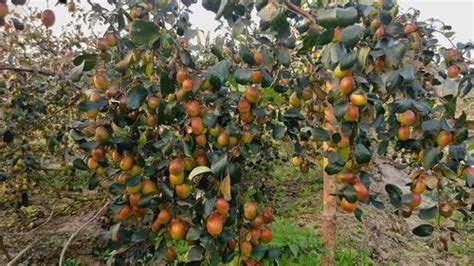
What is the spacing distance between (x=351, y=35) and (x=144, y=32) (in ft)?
1.59

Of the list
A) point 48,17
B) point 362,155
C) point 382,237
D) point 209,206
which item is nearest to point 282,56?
point 362,155

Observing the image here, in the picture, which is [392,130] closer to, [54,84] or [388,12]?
[388,12]

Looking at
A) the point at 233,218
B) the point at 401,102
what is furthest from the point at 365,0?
the point at 233,218

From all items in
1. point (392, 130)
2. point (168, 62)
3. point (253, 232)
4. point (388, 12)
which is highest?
point (388, 12)

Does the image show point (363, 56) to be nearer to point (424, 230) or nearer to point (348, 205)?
point (348, 205)

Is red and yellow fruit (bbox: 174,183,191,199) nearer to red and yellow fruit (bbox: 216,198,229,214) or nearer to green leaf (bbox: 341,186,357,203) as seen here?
red and yellow fruit (bbox: 216,198,229,214)

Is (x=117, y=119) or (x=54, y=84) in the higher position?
(x=117, y=119)

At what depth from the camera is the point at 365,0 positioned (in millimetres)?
1007

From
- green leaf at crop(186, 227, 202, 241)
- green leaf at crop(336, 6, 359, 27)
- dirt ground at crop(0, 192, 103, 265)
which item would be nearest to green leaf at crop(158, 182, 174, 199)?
green leaf at crop(186, 227, 202, 241)

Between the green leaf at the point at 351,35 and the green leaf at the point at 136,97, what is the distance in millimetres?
548

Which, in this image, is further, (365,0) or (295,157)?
(295,157)

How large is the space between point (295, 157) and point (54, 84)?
7.02ft

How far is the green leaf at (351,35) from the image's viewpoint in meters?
0.94

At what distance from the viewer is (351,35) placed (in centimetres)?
94
